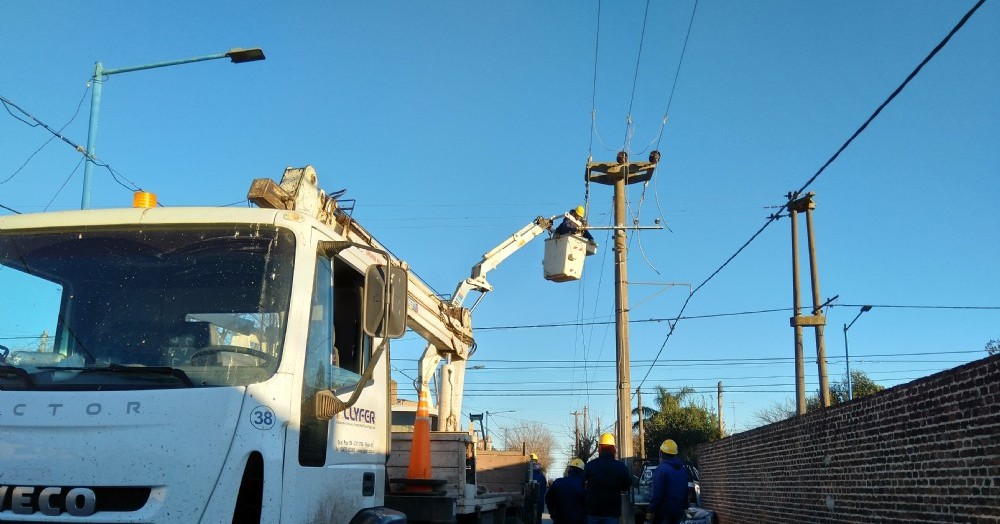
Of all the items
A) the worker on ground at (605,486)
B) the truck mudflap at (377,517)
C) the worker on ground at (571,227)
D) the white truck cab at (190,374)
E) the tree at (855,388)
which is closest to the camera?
the white truck cab at (190,374)

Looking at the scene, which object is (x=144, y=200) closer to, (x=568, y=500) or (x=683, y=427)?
(x=568, y=500)

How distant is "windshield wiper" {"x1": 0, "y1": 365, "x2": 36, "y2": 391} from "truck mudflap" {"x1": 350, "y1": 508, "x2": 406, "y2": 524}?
75.1 inches

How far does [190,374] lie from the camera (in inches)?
162

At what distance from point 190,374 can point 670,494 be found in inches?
233

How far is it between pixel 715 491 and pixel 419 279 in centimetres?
1259

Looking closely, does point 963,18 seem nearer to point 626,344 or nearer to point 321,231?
point 321,231

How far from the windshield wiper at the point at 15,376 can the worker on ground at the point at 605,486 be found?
5863 millimetres

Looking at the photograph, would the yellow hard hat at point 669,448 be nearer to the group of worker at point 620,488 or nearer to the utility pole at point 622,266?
the group of worker at point 620,488

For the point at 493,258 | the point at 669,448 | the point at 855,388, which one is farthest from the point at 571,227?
the point at 855,388

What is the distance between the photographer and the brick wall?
21.9 ft

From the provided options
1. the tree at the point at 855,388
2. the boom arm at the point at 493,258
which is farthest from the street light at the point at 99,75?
the tree at the point at 855,388

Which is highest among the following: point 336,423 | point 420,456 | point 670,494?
point 336,423

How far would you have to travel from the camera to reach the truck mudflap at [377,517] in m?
4.98

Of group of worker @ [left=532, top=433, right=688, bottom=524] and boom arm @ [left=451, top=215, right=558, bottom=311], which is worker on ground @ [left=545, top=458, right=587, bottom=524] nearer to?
group of worker @ [left=532, top=433, right=688, bottom=524]
